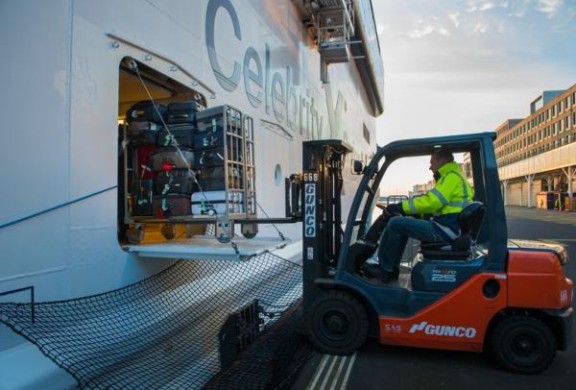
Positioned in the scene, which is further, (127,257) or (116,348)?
(127,257)

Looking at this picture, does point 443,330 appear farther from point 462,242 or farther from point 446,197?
point 446,197

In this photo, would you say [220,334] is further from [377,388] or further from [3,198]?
[3,198]

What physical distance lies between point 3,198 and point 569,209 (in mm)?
45995

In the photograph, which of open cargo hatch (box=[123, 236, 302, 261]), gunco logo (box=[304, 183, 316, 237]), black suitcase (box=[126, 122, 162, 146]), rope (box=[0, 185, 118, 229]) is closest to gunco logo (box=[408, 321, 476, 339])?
gunco logo (box=[304, 183, 316, 237])

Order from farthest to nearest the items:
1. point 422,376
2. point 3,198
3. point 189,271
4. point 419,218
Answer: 1. point 189,271
2. point 419,218
3. point 422,376
4. point 3,198

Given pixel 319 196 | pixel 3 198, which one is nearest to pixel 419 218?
pixel 319 196

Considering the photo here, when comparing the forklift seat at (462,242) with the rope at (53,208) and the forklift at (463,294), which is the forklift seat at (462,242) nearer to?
the forklift at (463,294)

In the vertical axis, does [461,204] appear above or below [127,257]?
above

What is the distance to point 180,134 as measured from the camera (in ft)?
16.7

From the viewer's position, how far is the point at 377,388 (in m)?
3.84

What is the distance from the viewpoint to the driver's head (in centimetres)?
454

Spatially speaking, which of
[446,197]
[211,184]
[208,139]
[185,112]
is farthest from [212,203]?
[446,197]

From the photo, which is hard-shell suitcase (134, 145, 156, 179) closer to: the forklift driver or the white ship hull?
the white ship hull

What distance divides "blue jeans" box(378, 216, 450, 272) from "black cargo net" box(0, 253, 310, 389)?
123 centimetres
